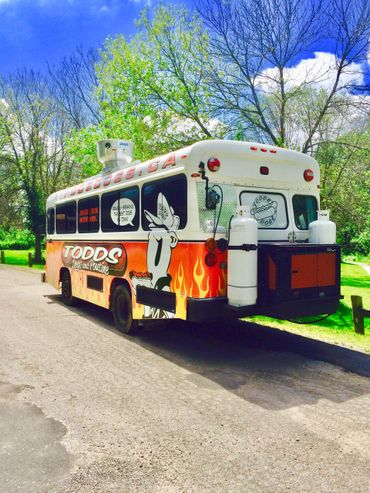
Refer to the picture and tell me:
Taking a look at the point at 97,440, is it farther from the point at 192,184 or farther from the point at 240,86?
the point at 240,86

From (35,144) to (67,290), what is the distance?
16.6 metres

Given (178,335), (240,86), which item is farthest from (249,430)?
(240,86)

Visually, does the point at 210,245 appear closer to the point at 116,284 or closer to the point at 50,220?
the point at 116,284

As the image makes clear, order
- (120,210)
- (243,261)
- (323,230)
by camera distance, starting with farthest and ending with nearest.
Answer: (120,210)
(323,230)
(243,261)

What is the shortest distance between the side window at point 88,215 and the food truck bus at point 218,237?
14.9 inches

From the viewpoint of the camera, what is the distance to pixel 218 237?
581 cm

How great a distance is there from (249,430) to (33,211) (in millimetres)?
23729

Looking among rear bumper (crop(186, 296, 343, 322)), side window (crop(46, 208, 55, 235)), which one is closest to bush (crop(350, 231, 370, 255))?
side window (crop(46, 208, 55, 235))

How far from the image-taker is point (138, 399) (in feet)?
15.5

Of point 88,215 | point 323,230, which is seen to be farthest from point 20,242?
point 323,230

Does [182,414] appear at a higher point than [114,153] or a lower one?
lower

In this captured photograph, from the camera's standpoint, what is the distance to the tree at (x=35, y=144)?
24656 millimetres

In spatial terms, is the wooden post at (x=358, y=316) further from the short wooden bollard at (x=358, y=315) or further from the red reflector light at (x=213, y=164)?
the red reflector light at (x=213, y=164)

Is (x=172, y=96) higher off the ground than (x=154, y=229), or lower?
higher
